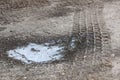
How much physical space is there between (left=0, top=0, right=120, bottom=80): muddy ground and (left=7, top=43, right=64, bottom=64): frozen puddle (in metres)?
0.14

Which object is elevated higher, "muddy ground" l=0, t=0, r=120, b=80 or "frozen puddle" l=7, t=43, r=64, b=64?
"muddy ground" l=0, t=0, r=120, b=80

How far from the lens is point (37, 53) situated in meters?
5.69

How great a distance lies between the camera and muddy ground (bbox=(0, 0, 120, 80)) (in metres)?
5.01

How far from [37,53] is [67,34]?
2.73 ft

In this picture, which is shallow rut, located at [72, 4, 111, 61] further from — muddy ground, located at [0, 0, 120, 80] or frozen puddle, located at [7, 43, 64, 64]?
frozen puddle, located at [7, 43, 64, 64]

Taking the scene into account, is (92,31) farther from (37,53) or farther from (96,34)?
(37,53)

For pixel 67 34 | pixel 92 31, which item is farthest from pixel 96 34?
pixel 67 34

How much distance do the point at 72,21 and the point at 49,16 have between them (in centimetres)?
65

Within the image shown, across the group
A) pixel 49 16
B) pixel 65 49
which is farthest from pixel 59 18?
pixel 65 49

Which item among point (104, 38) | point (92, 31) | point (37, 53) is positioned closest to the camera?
point (37, 53)

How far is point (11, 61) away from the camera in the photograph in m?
5.44

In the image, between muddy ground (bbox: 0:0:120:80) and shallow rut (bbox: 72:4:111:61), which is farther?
shallow rut (bbox: 72:4:111:61)

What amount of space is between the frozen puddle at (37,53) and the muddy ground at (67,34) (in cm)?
14

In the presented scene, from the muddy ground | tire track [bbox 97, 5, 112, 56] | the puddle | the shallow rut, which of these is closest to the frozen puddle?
the puddle
